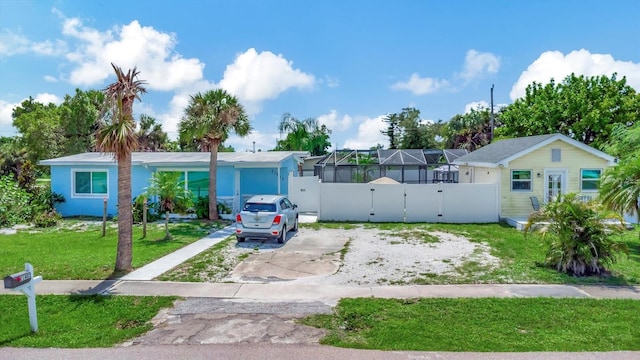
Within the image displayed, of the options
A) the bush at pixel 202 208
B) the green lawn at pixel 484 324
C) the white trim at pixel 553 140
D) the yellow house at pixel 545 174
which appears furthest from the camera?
the bush at pixel 202 208

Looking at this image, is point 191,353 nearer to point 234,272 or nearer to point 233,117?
point 234,272

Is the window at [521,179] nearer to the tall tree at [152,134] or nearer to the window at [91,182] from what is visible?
the window at [91,182]

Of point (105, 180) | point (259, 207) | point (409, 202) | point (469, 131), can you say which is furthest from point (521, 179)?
point (469, 131)

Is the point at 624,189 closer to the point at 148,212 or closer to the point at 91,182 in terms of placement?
the point at 148,212

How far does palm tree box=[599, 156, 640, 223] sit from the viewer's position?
1178 cm

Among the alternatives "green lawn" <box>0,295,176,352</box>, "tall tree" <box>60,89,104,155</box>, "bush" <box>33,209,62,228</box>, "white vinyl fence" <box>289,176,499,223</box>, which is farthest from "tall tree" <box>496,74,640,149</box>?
"tall tree" <box>60,89,104,155</box>

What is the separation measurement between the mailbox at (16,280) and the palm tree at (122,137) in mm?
3459

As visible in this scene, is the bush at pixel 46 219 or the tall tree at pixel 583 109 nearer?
the bush at pixel 46 219

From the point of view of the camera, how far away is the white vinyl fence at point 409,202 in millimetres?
19125

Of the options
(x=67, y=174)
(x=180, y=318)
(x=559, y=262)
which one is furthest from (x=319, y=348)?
(x=67, y=174)

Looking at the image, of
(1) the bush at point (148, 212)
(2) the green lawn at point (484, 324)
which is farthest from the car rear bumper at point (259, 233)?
(1) the bush at point (148, 212)

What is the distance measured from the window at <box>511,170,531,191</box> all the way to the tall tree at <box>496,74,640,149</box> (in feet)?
38.9

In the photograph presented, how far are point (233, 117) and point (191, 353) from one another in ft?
46.4

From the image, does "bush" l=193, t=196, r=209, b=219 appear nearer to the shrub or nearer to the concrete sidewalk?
the concrete sidewalk
